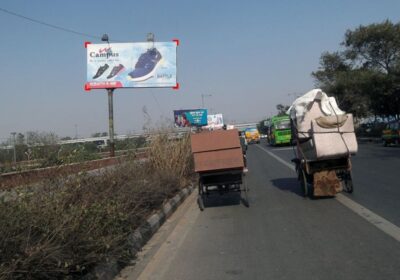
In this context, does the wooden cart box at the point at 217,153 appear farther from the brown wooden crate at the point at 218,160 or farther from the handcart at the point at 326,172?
the handcart at the point at 326,172

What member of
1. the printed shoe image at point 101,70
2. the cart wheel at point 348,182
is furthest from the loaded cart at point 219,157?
the printed shoe image at point 101,70

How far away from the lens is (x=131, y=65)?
31.8 meters

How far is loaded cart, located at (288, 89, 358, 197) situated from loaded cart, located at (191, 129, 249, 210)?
163 centimetres

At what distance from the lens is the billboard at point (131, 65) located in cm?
3156

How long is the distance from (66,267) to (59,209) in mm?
1161

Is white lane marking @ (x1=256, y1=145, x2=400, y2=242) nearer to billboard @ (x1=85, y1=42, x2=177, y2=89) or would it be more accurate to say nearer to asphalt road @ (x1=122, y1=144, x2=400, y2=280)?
asphalt road @ (x1=122, y1=144, x2=400, y2=280)

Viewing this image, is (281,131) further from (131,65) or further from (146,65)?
(131,65)

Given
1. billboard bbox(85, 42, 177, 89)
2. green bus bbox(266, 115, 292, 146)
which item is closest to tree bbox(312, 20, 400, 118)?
green bus bbox(266, 115, 292, 146)

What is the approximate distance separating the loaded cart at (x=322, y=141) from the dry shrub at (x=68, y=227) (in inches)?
167

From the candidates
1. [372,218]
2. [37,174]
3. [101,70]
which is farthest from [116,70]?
[372,218]

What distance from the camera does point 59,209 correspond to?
20.3 ft

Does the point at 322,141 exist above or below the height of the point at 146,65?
below

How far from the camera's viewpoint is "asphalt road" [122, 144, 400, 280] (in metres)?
6.22

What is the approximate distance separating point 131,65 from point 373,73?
25615 mm
